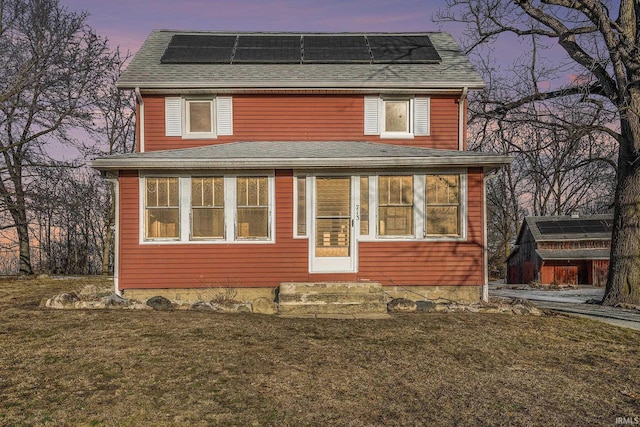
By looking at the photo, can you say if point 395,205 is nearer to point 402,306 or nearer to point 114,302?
point 402,306

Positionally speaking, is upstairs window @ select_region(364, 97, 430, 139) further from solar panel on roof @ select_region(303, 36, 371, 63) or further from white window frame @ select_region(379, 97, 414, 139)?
solar panel on roof @ select_region(303, 36, 371, 63)

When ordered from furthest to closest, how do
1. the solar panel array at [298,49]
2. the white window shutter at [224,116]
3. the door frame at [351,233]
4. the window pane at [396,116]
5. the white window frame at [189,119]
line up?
1. the solar panel array at [298,49]
2. the window pane at [396,116]
3. the white window shutter at [224,116]
4. the white window frame at [189,119]
5. the door frame at [351,233]

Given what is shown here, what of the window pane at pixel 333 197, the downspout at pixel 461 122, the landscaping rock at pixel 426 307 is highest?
the downspout at pixel 461 122

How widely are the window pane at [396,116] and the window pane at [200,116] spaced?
461 centimetres

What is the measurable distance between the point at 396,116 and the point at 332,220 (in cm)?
370

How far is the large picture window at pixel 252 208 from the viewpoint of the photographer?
11.0 metres

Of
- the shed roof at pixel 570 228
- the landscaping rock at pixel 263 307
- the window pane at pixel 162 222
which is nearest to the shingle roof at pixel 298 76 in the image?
the window pane at pixel 162 222

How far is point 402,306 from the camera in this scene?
33.2ft

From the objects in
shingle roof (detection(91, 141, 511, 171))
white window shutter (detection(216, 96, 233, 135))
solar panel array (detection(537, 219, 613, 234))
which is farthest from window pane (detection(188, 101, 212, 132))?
solar panel array (detection(537, 219, 613, 234))

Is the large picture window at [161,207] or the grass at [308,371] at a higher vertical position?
the large picture window at [161,207]

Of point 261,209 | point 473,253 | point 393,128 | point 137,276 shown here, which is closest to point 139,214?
point 137,276

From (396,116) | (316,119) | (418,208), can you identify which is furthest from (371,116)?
(418,208)

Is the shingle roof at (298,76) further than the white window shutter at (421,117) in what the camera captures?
No

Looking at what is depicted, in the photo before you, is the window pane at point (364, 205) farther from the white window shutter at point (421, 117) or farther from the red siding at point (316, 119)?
the white window shutter at point (421, 117)
